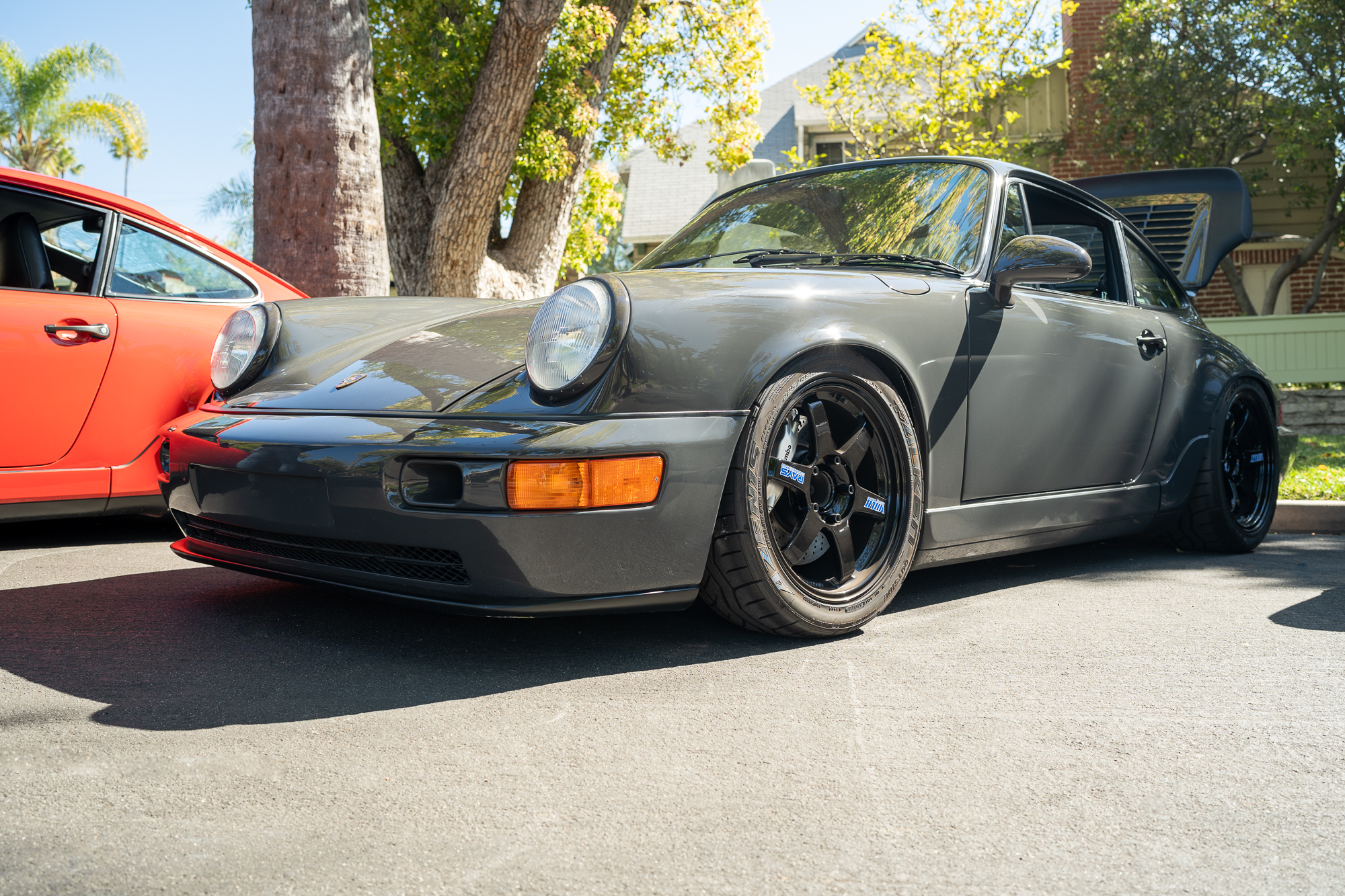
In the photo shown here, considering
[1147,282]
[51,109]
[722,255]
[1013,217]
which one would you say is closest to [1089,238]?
[1147,282]

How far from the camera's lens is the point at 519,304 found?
324cm

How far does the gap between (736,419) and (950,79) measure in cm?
1493

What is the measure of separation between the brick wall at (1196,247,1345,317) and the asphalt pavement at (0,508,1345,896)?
646 inches

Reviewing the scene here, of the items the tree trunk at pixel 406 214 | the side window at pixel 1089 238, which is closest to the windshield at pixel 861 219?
the side window at pixel 1089 238

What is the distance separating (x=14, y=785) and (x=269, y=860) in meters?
0.55

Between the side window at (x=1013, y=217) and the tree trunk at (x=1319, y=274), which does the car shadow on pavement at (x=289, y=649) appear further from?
the tree trunk at (x=1319, y=274)

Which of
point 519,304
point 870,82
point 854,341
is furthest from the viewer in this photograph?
point 870,82

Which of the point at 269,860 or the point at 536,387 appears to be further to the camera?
the point at 536,387

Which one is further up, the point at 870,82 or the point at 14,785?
the point at 870,82

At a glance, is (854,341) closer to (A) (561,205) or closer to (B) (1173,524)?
(B) (1173,524)

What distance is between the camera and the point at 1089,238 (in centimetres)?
411

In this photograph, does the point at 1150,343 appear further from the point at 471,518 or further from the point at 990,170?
the point at 471,518

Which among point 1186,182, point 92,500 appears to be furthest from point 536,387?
point 1186,182

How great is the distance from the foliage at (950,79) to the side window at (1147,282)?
11685mm
